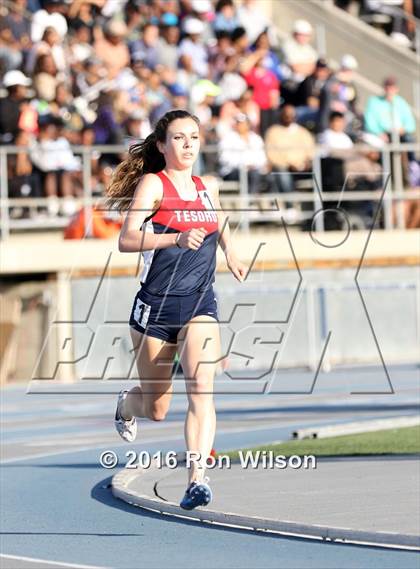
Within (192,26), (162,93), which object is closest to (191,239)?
(162,93)

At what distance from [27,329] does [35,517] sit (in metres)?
13.3

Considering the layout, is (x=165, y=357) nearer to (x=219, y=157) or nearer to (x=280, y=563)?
(x=280, y=563)

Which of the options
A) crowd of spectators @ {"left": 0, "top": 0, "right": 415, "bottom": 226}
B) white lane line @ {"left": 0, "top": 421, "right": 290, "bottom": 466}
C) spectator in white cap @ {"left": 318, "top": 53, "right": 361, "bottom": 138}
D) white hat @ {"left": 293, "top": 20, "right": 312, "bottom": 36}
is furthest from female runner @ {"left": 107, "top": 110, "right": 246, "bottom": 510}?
white hat @ {"left": 293, "top": 20, "right": 312, "bottom": 36}

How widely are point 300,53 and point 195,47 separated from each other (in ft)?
7.16

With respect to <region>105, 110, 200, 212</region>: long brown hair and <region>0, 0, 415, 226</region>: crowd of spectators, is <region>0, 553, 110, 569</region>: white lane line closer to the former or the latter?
<region>105, 110, 200, 212</region>: long brown hair

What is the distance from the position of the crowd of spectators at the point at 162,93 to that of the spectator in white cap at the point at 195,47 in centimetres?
3

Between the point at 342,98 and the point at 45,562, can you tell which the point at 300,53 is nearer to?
the point at 342,98

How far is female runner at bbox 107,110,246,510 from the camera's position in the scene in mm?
8578

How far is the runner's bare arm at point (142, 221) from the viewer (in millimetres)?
8477

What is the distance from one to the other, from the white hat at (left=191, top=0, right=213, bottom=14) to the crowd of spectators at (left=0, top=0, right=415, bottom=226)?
0.07 feet

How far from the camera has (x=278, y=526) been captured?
29.8 ft

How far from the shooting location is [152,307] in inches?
343

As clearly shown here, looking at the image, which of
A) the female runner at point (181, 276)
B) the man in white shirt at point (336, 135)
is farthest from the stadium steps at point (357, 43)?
the female runner at point (181, 276)

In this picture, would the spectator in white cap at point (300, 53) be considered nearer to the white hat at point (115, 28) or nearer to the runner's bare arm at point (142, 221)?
the white hat at point (115, 28)
